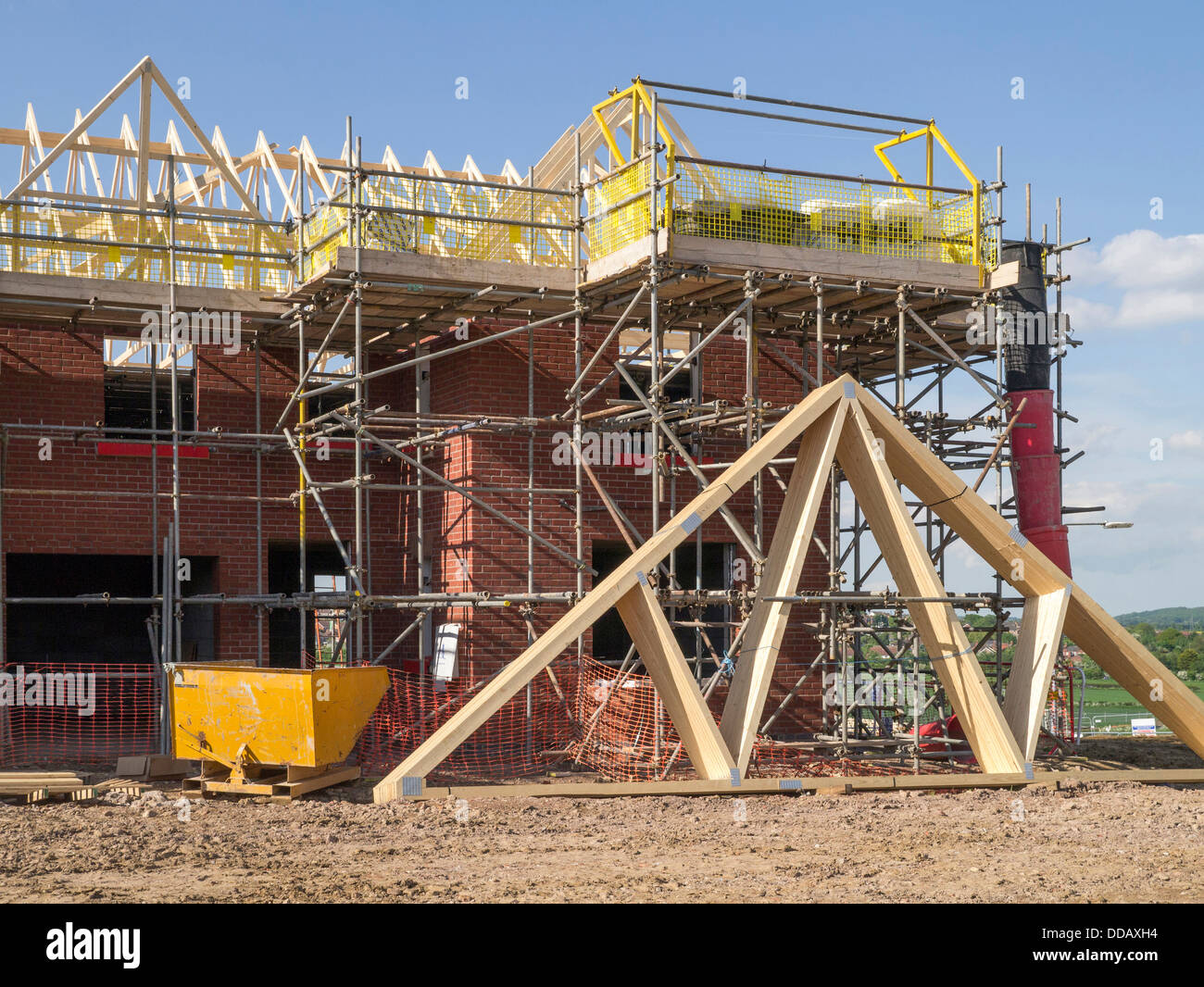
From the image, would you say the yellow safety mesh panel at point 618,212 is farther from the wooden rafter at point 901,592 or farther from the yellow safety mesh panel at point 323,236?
the wooden rafter at point 901,592

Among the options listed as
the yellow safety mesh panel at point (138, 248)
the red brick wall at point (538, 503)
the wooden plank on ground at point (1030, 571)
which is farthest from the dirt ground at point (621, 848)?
the yellow safety mesh panel at point (138, 248)

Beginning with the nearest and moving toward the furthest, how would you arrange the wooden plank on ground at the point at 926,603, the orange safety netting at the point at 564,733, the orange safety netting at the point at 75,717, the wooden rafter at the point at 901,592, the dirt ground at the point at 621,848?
the dirt ground at the point at 621,848
the wooden rafter at the point at 901,592
the wooden plank on ground at the point at 926,603
the orange safety netting at the point at 564,733
the orange safety netting at the point at 75,717

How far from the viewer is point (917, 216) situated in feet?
54.4

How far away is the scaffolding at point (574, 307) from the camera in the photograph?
15.3 meters

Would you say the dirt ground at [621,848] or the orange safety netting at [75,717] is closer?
the dirt ground at [621,848]

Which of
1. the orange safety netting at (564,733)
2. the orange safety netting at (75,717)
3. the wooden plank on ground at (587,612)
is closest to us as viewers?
the wooden plank on ground at (587,612)

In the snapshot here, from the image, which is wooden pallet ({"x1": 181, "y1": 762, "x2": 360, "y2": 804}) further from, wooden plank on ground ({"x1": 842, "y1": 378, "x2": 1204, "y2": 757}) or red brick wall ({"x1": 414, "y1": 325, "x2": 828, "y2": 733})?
wooden plank on ground ({"x1": 842, "y1": 378, "x2": 1204, "y2": 757})

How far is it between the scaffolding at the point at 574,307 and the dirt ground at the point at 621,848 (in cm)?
251

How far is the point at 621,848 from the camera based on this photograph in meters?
10.8

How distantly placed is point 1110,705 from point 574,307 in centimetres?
2782

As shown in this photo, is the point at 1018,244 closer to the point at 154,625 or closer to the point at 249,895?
the point at 154,625

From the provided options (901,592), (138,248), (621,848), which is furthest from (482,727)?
(138,248)
